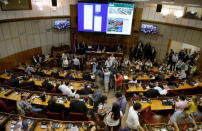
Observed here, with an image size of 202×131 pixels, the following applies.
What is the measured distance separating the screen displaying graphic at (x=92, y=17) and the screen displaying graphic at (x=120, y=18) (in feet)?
1.58

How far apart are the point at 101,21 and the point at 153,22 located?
4.94 metres

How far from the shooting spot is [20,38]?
11234 mm

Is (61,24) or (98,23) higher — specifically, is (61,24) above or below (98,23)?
below

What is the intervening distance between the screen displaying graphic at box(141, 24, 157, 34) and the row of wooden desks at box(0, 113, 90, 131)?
11661 mm

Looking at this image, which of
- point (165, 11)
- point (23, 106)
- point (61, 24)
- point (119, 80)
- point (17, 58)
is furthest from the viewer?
point (61, 24)

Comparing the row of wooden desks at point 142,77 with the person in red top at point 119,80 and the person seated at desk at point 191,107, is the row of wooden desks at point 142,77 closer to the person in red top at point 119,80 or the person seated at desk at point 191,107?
the person in red top at point 119,80

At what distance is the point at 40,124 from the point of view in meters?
5.11

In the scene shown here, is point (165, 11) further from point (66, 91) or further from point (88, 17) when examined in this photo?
point (66, 91)

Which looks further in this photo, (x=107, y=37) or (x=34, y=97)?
(x=107, y=37)

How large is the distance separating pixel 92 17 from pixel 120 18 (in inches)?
104

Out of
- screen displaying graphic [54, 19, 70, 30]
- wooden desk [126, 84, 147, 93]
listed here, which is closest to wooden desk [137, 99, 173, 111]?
wooden desk [126, 84, 147, 93]

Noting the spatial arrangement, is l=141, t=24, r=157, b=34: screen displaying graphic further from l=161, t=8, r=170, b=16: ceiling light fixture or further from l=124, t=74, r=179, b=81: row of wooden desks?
l=124, t=74, r=179, b=81: row of wooden desks

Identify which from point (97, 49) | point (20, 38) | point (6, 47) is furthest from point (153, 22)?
point (6, 47)

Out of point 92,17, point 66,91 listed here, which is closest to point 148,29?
point 92,17
